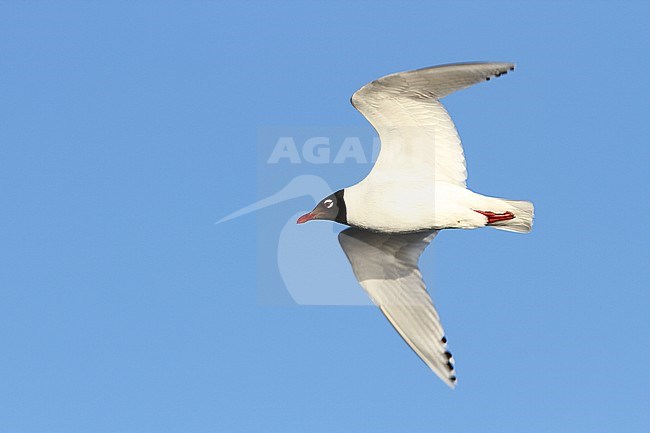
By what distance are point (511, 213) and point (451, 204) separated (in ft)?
2.02

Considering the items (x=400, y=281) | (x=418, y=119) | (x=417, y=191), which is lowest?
(x=400, y=281)

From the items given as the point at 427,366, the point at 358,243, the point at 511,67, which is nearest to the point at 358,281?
the point at 358,243

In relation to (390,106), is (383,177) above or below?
below

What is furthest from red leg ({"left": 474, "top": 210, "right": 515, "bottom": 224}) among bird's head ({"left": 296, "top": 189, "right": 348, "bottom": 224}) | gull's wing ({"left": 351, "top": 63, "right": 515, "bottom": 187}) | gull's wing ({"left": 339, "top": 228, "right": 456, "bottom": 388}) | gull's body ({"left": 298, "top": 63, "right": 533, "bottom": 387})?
bird's head ({"left": 296, "top": 189, "right": 348, "bottom": 224})

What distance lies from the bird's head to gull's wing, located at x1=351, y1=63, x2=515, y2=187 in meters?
0.45

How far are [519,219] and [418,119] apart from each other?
1.44 meters

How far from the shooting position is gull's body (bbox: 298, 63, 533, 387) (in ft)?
32.3

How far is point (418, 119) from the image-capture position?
10.1 metres

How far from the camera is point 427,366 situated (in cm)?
1052

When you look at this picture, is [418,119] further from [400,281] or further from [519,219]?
[400,281]

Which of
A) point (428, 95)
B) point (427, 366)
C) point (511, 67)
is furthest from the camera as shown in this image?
point (427, 366)

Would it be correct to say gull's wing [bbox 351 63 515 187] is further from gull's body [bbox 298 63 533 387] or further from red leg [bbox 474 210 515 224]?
red leg [bbox 474 210 515 224]

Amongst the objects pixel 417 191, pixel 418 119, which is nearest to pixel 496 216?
pixel 417 191

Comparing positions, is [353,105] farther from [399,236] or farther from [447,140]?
[399,236]
